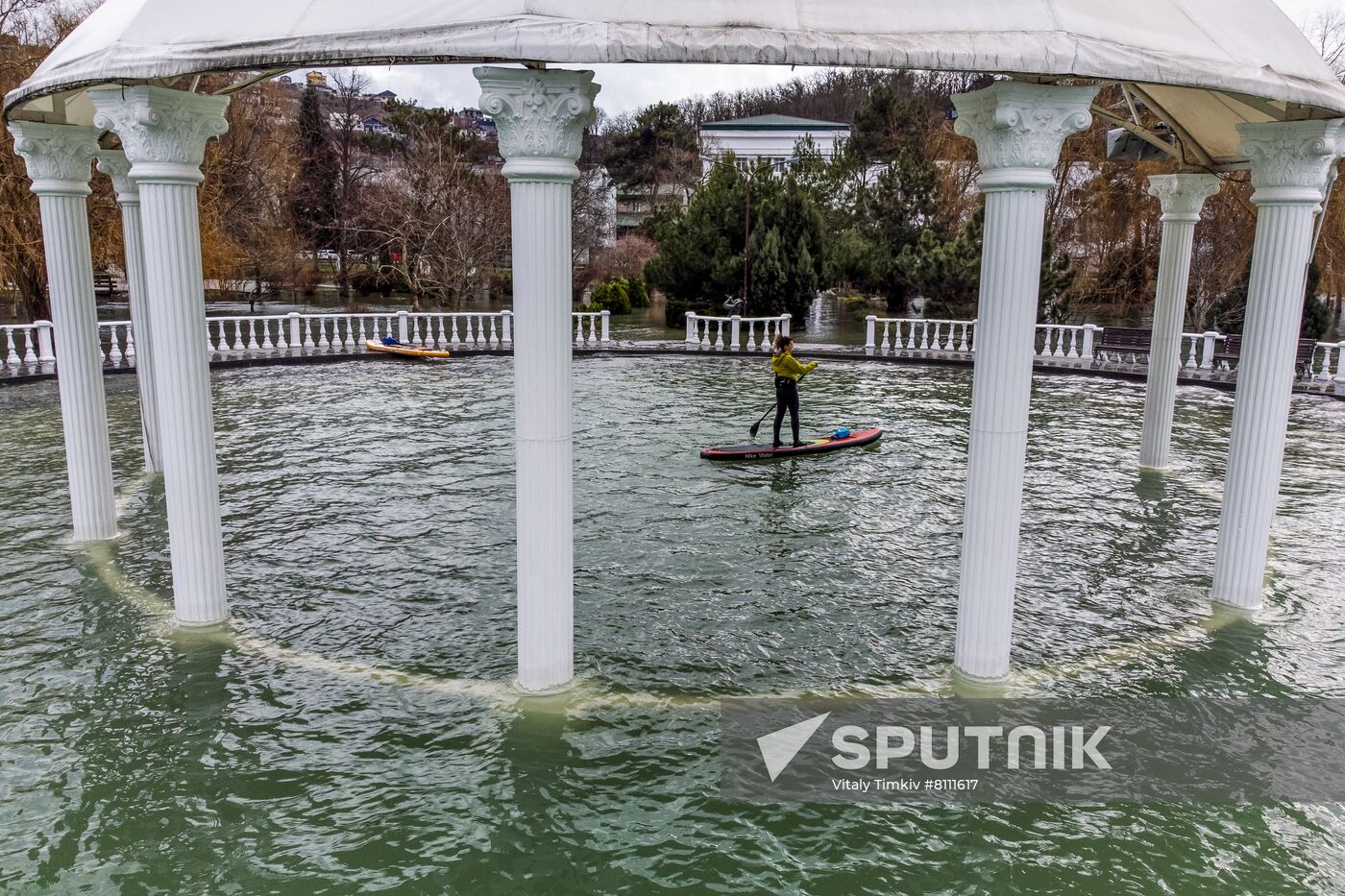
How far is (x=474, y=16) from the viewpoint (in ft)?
17.5

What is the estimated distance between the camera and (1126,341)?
23.9m

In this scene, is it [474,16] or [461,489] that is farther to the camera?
[461,489]

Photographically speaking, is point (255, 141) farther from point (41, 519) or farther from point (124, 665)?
point (124, 665)

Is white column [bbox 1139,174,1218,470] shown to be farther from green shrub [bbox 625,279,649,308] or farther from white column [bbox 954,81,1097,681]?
green shrub [bbox 625,279,649,308]

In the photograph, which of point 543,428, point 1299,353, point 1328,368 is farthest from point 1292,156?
point 1299,353

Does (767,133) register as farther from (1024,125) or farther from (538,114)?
(538,114)

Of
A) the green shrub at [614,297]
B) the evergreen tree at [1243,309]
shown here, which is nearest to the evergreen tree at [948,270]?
the evergreen tree at [1243,309]

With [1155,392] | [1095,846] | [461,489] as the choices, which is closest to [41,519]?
[461,489]

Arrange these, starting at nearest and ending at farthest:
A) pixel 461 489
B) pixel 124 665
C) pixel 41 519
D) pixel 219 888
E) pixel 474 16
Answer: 1. pixel 219 888
2. pixel 474 16
3. pixel 124 665
4. pixel 41 519
5. pixel 461 489

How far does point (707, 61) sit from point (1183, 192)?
8777 mm

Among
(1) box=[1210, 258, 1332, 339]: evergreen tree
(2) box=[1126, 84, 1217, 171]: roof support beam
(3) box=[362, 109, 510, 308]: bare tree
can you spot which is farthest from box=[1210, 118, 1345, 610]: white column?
(3) box=[362, 109, 510, 308]: bare tree

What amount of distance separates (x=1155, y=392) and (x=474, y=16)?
10.6 m

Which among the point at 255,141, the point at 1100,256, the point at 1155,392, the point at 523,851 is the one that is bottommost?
the point at 523,851

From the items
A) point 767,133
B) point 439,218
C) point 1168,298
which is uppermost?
point 767,133
